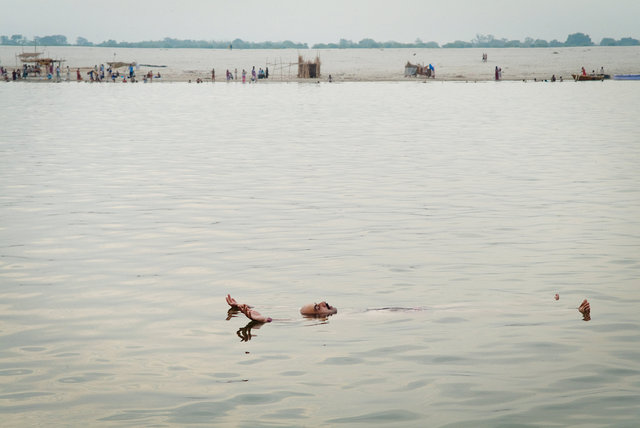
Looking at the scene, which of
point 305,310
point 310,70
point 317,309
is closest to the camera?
point 317,309

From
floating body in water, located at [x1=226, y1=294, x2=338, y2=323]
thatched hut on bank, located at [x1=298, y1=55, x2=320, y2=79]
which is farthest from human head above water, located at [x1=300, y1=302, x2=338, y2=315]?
thatched hut on bank, located at [x1=298, y1=55, x2=320, y2=79]

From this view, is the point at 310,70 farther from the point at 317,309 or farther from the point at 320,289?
the point at 317,309

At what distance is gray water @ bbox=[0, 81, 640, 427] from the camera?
29.9ft

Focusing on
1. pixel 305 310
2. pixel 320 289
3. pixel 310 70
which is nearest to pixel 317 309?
pixel 305 310

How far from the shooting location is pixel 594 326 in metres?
11.8

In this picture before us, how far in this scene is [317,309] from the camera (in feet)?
39.5

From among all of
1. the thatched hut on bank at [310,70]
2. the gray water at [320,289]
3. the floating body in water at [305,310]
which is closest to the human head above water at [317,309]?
the floating body in water at [305,310]

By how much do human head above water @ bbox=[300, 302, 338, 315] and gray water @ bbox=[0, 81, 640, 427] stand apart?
0.65 feet

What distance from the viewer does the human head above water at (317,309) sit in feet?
39.5

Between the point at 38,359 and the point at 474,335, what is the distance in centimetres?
552

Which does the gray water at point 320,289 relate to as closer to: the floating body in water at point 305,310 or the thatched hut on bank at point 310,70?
the floating body in water at point 305,310

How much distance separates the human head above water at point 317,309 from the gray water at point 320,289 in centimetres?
20

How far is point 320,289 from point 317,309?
5.35 feet

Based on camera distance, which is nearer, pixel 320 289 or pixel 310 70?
pixel 320 289
